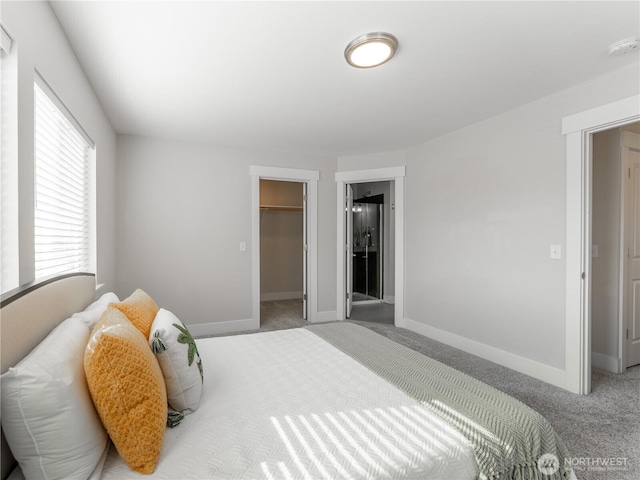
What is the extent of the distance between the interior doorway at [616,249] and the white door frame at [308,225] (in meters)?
3.19

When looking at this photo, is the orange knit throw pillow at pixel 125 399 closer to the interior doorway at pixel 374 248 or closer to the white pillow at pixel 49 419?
the white pillow at pixel 49 419

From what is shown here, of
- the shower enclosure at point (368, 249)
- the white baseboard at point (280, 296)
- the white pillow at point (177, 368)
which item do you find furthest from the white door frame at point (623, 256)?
the white baseboard at point (280, 296)

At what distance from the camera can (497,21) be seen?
1877 millimetres

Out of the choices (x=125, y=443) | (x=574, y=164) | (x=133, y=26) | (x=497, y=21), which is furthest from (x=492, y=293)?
(x=133, y=26)

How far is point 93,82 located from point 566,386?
454 cm

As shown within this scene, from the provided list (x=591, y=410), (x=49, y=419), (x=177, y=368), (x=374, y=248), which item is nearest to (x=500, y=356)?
(x=591, y=410)

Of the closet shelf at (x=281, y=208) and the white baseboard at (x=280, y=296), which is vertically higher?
the closet shelf at (x=281, y=208)

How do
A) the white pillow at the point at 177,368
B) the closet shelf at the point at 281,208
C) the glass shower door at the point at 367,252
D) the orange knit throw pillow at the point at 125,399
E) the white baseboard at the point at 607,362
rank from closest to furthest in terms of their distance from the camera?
1. the orange knit throw pillow at the point at 125,399
2. the white pillow at the point at 177,368
3. the white baseboard at the point at 607,362
4. the closet shelf at the point at 281,208
5. the glass shower door at the point at 367,252

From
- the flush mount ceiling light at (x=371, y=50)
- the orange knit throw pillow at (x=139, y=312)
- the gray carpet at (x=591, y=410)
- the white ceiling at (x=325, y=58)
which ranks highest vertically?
the white ceiling at (x=325, y=58)

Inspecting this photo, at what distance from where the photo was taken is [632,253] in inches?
129

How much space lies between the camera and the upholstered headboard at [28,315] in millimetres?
950

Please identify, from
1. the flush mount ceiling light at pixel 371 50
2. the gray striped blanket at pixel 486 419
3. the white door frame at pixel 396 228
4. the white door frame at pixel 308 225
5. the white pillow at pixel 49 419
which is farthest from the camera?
the white door frame at pixel 396 228

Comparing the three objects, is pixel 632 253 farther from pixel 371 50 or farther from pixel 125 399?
pixel 125 399

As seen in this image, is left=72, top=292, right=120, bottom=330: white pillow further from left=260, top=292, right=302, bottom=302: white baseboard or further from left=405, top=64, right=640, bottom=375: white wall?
left=260, top=292, right=302, bottom=302: white baseboard
